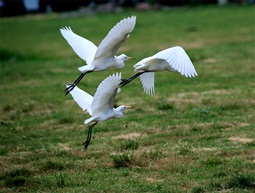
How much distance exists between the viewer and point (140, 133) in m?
9.59

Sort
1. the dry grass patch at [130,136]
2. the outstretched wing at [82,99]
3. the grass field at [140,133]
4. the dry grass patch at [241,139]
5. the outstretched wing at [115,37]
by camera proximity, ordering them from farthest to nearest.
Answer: the dry grass patch at [130,136], the dry grass patch at [241,139], the outstretched wing at [82,99], the outstretched wing at [115,37], the grass field at [140,133]

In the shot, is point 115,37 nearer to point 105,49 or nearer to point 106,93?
point 105,49

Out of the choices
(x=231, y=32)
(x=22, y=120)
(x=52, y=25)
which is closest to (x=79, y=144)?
(x=22, y=120)

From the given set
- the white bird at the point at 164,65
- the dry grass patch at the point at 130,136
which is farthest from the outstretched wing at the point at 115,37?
the dry grass patch at the point at 130,136

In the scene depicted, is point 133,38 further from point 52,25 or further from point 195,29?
point 52,25

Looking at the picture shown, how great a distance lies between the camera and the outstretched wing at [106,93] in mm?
7207

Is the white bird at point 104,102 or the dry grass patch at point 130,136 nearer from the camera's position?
the white bird at point 104,102

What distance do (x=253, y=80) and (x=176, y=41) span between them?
391 inches

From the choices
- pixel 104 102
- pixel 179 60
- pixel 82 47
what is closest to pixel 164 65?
pixel 179 60

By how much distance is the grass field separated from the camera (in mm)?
7191

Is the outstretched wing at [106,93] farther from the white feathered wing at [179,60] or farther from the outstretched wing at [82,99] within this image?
the white feathered wing at [179,60]

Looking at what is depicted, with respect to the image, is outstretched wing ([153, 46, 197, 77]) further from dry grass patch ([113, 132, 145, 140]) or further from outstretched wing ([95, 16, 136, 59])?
dry grass patch ([113, 132, 145, 140])

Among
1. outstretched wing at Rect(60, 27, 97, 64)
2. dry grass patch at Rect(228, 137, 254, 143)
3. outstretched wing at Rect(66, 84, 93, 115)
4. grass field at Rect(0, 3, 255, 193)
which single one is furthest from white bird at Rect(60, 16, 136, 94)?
dry grass patch at Rect(228, 137, 254, 143)

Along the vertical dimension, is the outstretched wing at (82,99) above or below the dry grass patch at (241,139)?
above
